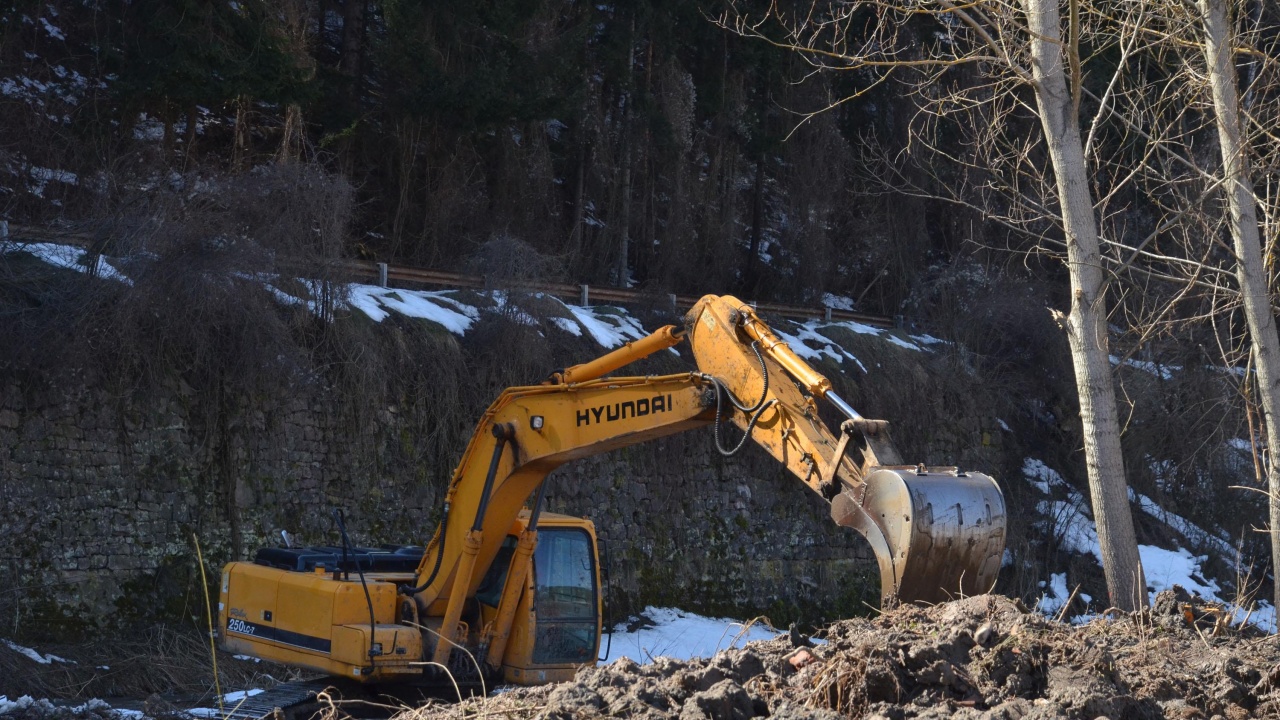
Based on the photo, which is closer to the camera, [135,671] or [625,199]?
[135,671]

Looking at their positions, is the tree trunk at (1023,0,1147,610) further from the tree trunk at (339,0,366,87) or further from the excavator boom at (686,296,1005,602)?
the tree trunk at (339,0,366,87)

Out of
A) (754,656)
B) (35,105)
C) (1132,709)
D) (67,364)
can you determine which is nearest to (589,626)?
(754,656)

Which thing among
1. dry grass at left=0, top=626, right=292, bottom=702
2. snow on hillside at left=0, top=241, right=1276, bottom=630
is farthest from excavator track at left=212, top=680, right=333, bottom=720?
snow on hillside at left=0, top=241, right=1276, bottom=630

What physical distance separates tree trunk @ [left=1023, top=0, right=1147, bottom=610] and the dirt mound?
366cm

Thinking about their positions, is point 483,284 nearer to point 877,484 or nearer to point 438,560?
point 438,560

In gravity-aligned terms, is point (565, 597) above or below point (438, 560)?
below

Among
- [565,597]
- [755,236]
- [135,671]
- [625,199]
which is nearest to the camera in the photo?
[565,597]

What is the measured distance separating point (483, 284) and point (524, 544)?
9697mm

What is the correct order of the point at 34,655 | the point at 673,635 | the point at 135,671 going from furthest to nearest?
the point at 673,635
the point at 135,671
the point at 34,655

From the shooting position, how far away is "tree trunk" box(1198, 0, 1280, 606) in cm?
1020

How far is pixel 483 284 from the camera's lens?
18.6 metres

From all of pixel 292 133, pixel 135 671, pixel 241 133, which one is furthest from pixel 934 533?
pixel 241 133

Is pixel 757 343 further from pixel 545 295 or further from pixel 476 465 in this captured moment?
pixel 545 295

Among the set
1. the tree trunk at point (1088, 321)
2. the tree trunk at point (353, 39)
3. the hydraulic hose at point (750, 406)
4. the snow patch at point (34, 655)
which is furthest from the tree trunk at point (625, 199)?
the hydraulic hose at point (750, 406)
